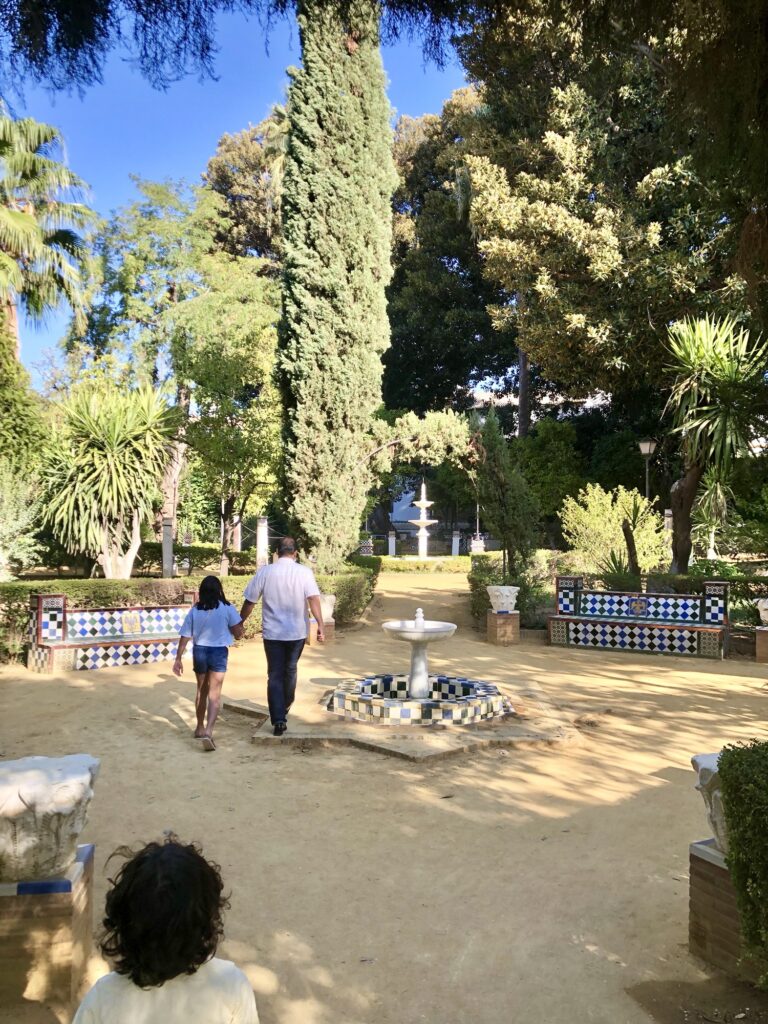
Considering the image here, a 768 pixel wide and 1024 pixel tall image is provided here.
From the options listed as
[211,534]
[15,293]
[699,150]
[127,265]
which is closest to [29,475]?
[15,293]

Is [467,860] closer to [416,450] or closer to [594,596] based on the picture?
[594,596]

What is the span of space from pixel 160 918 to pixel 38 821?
1.49 m

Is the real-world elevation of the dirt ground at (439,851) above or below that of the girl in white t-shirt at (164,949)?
below

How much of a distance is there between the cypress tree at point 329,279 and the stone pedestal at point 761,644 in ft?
25.7

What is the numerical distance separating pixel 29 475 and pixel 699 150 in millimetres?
12406

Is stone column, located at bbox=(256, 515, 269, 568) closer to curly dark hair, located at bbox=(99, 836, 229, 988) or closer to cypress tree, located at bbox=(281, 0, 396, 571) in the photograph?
cypress tree, located at bbox=(281, 0, 396, 571)

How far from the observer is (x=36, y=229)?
16.0 metres

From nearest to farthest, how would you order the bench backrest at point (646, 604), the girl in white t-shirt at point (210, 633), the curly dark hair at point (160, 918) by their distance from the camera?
1. the curly dark hair at point (160, 918)
2. the girl in white t-shirt at point (210, 633)
3. the bench backrest at point (646, 604)

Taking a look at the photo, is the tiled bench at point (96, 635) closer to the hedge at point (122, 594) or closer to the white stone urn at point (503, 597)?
the hedge at point (122, 594)

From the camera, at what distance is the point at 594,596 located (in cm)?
1371

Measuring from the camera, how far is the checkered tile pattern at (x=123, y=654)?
35.1 feet

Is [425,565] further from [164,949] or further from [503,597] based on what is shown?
[164,949]

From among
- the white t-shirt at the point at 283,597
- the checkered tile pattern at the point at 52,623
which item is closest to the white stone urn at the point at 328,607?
the checkered tile pattern at the point at 52,623

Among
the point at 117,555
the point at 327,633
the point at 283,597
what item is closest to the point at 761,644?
the point at 327,633
